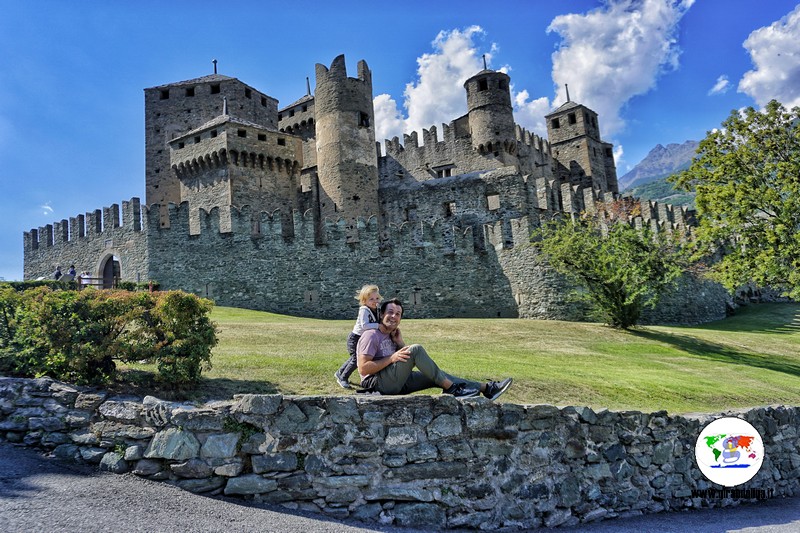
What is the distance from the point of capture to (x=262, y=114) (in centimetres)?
4412

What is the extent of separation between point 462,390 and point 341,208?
27515 millimetres

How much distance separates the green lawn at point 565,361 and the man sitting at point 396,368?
4.12ft

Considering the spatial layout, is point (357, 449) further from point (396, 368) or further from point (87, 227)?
point (87, 227)

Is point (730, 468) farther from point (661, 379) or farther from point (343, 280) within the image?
point (343, 280)

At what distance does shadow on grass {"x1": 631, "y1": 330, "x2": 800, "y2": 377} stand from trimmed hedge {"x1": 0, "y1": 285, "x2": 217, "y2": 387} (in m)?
14.4

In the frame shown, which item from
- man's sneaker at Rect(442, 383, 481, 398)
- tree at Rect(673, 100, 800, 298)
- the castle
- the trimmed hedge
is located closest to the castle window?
the castle

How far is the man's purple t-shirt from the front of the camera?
6.85 meters

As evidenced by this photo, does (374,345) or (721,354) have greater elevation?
(374,345)

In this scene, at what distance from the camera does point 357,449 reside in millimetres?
6238

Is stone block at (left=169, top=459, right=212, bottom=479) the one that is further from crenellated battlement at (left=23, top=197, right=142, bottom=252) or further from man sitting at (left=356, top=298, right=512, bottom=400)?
crenellated battlement at (left=23, top=197, right=142, bottom=252)

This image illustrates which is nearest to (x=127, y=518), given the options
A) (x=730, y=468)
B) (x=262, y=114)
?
(x=730, y=468)

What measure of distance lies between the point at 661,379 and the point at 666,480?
14.5ft

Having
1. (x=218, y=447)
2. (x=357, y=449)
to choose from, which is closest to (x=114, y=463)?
(x=218, y=447)

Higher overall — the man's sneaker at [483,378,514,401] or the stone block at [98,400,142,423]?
the stone block at [98,400,142,423]
